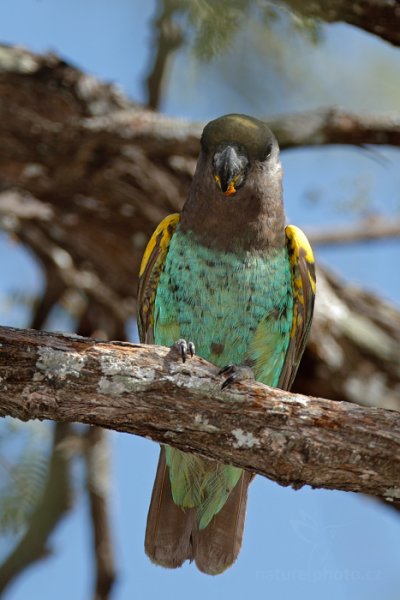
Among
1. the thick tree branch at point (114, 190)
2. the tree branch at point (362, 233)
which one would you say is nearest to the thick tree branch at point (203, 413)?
the thick tree branch at point (114, 190)

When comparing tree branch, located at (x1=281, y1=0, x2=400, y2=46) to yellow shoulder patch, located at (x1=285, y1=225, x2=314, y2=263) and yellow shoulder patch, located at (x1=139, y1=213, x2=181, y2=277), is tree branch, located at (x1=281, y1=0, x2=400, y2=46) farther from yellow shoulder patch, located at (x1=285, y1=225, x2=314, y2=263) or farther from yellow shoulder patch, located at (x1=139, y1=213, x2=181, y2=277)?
yellow shoulder patch, located at (x1=139, y1=213, x2=181, y2=277)

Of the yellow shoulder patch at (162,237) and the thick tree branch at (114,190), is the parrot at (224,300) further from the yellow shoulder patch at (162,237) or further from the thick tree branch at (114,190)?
the thick tree branch at (114,190)

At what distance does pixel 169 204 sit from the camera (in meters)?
6.14

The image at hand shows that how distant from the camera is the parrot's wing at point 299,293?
4840 millimetres

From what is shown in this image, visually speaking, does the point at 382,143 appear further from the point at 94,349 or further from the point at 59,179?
the point at 94,349

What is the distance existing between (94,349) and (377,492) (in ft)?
4.18

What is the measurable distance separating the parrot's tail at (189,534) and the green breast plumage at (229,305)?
2.35 feet

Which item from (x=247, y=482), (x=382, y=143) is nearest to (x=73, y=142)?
(x=382, y=143)

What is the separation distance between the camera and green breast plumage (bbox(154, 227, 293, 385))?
461 cm

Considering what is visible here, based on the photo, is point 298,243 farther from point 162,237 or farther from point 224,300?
point 162,237

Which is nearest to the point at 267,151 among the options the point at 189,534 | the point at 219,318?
the point at 219,318

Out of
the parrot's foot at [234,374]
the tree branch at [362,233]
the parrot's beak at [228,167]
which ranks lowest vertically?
the parrot's foot at [234,374]

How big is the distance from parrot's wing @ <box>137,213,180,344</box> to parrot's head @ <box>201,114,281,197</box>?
0.44 metres

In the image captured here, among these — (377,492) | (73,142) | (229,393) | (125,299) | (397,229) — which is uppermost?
(397,229)
